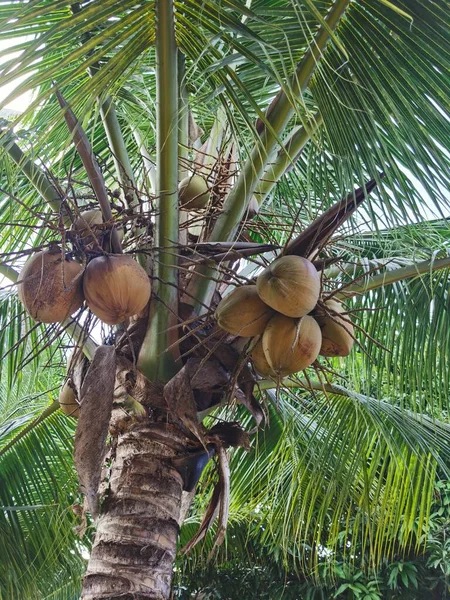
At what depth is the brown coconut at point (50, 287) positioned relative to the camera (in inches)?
55.9

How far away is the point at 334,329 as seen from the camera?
5.06 ft

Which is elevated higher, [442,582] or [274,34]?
[274,34]

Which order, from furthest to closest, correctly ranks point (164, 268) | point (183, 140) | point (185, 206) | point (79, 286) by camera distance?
point (183, 140) → point (185, 206) → point (164, 268) → point (79, 286)

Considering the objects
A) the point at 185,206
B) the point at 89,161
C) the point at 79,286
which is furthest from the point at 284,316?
the point at 185,206

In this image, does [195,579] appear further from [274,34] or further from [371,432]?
[274,34]

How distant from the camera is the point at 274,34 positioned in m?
1.78

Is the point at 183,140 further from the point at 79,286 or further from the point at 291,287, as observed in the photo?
the point at 291,287

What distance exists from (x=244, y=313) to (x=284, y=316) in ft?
0.30

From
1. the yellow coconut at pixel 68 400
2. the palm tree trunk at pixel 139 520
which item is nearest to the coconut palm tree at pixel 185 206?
the palm tree trunk at pixel 139 520

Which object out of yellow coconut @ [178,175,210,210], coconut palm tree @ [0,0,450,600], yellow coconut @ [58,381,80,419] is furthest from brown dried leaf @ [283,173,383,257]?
yellow coconut @ [58,381,80,419]

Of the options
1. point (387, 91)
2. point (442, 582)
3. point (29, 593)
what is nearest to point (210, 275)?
point (387, 91)

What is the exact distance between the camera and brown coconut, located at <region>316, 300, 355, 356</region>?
1537 mm

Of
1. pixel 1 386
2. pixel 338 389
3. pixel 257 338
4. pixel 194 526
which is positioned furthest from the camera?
pixel 194 526

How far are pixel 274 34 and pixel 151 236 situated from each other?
675 mm
